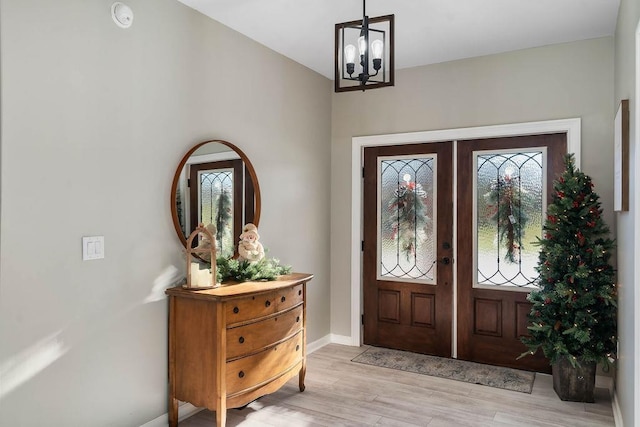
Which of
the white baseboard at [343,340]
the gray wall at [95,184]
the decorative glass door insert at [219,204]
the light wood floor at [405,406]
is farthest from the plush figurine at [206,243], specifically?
the white baseboard at [343,340]

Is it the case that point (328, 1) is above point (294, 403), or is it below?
above

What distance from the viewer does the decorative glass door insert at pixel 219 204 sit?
3115 millimetres

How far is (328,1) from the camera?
9.83ft

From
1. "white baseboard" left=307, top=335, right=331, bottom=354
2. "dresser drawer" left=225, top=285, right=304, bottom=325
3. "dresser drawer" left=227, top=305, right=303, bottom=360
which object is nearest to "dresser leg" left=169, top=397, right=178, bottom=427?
"dresser drawer" left=227, top=305, right=303, bottom=360

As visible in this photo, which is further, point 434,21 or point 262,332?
point 434,21

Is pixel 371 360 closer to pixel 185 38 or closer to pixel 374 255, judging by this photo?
pixel 374 255

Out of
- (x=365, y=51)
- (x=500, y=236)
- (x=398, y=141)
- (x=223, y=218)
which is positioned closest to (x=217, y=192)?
(x=223, y=218)

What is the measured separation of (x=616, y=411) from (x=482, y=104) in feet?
8.20

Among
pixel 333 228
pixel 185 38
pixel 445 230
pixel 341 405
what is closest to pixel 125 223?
pixel 185 38

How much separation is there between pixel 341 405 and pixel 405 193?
204 cm

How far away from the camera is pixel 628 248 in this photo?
2.50 meters

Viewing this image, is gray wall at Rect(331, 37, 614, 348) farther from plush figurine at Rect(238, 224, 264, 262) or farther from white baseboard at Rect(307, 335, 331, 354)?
plush figurine at Rect(238, 224, 264, 262)

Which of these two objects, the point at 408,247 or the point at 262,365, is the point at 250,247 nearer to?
the point at 262,365

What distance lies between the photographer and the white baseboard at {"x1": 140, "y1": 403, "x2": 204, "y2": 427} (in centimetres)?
280
